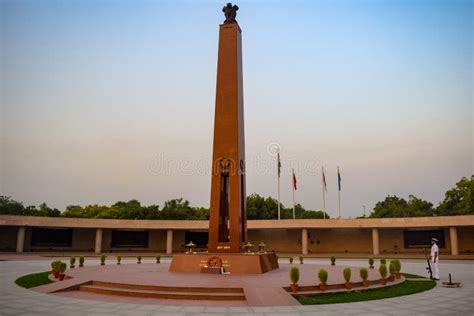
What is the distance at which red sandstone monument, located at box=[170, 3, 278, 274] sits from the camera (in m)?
15.0

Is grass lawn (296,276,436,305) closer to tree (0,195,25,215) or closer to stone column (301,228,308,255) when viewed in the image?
stone column (301,228,308,255)

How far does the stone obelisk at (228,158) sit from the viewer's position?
15664 millimetres

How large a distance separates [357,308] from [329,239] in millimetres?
30235

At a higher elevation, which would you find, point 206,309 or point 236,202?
point 236,202

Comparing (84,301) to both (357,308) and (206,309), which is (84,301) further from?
(357,308)

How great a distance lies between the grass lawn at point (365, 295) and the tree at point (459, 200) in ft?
116

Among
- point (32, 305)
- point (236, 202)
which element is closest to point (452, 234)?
point (236, 202)

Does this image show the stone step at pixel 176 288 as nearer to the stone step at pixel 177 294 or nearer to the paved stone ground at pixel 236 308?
the stone step at pixel 177 294

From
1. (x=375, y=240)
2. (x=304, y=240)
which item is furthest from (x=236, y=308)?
(x=375, y=240)

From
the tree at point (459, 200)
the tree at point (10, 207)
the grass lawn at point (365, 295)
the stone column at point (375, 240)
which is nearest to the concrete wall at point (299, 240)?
the stone column at point (375, 240)

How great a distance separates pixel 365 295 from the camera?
1021cm

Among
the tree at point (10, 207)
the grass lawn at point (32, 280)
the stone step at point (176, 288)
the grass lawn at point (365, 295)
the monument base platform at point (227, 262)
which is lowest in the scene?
the grass lawn at point (32, 280)

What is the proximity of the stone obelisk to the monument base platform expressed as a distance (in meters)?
0.97

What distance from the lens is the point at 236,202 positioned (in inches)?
620
